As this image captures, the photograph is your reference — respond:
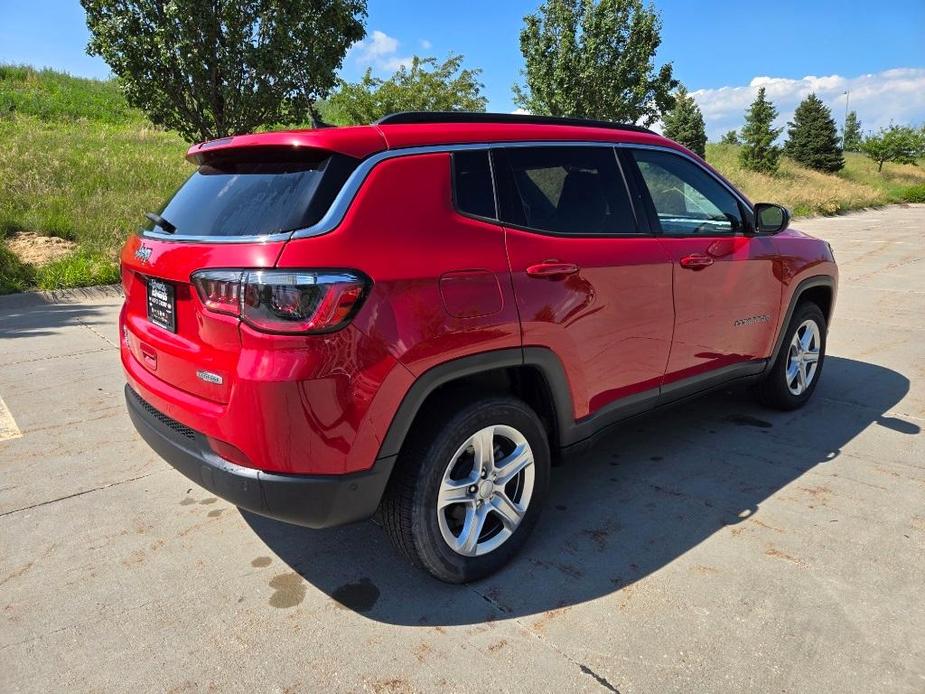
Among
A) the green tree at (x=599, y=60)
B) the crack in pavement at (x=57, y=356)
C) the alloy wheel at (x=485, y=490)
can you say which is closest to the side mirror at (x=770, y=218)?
the alloy wheel at (x=485, y=490)

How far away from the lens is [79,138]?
16.1 metres

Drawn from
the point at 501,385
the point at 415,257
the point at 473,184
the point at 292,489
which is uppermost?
the point at 473,184

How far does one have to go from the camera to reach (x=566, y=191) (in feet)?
9.87

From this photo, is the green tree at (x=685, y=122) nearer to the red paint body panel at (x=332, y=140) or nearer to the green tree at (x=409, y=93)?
the green tree at (x=409, y=93)

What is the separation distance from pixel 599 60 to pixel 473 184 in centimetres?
2126

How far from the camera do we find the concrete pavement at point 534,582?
218 cm

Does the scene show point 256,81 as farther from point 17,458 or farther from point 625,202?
point 625,202

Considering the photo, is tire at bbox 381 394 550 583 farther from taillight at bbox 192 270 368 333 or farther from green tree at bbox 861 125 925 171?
green tree at bbox 861 125 925 171

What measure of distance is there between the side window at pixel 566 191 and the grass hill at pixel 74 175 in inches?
318

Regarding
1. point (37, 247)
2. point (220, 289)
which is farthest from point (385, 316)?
point (37, 247)

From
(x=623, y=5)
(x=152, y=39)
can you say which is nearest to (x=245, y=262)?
(x=152, y=39)

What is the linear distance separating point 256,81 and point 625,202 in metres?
8.04

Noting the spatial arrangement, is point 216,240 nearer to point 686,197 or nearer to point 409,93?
point 686,197

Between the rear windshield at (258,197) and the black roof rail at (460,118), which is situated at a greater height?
the black roof rail at (460,118)
